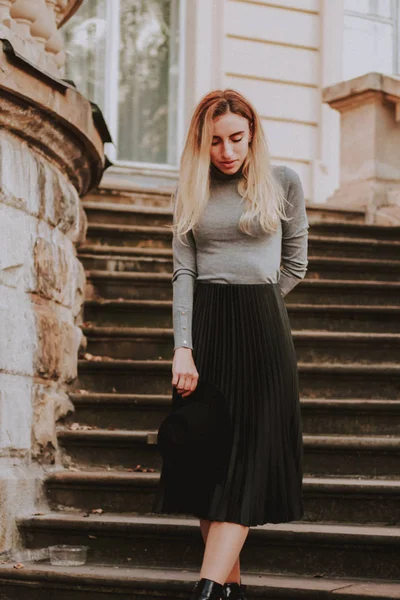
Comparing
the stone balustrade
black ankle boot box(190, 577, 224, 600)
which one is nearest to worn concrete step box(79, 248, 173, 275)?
the stone balustrade

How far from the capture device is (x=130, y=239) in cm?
682

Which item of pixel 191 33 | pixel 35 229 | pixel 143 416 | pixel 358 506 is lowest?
pixel 358 506

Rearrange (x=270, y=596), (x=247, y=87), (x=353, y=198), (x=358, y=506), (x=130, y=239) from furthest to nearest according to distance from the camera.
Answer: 1. (x=247, y=87)
2. (x=353, y=198)
3. (x=130, y=239)
4. (x=358, y=506)
5. (x=270, y=596)

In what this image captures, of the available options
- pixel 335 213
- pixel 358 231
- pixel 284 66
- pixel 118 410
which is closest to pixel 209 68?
pixel 284 66

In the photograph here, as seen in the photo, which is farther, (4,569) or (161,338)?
(161,338)

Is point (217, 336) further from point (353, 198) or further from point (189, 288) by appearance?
point (353, 198)

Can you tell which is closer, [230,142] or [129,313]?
[230,142]

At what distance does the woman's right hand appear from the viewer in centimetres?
345

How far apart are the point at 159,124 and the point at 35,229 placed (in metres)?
6.00

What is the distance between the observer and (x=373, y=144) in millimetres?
8039

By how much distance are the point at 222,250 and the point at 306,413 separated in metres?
1.76

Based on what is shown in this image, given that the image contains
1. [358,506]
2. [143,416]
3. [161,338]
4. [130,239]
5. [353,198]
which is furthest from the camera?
[353,198]

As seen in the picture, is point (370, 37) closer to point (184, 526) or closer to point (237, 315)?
point (184, 526)

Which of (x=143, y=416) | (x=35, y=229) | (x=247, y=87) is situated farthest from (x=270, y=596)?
(x=247, y=87)
